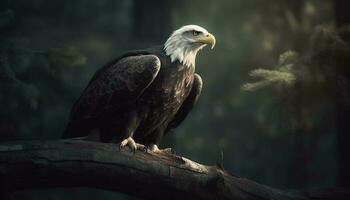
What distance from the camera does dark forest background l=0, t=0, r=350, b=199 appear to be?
680 cm

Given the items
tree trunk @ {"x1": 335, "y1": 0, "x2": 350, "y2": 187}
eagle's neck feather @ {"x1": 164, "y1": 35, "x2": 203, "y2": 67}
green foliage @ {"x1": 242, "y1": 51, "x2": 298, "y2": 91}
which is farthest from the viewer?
tree trunk @ {"x1": 335, "y1": 0, "x2": 350, "y2": 187}

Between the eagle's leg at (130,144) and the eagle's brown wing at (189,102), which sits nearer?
the eagle's leg at (130,144)

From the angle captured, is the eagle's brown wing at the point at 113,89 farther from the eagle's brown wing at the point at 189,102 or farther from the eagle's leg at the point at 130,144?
the eagle's brown wing at the point at 189,102

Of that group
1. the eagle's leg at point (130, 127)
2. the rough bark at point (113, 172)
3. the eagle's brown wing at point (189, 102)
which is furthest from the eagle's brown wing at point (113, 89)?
the rough bark at point (113, 172)

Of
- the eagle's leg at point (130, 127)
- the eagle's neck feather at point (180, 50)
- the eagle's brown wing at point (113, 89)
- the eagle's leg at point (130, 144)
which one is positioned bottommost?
the eagle's leg at point (130, 144)

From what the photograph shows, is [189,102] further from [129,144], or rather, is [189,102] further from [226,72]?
[226,72]

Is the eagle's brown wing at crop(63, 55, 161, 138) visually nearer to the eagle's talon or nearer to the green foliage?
the eagle's talon

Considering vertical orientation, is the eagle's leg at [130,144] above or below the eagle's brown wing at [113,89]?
below

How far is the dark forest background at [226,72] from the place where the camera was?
268 inches

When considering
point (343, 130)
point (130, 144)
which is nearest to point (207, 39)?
point (130, 144)

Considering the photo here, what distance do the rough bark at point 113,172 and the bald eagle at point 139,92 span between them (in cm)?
92

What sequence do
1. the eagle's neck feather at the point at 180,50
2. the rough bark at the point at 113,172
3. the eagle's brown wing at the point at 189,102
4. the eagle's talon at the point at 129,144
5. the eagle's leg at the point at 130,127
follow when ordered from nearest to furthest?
the rough bark at the point at 113,172
the eagle's talon at the point at 129,144
the eagle's leg at the point at 130,127
the eagle's neck feather at the point at 180,50
the eagle's brown wing at the point at 189,102

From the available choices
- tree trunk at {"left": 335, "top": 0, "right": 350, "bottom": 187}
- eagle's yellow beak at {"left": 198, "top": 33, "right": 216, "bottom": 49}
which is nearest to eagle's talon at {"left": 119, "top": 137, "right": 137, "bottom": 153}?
eagle's yellow beak at {"left": 198, "top": 33, "right": 216, "bottom": 49}

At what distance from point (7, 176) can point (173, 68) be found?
2008 millimetres
